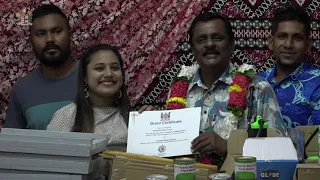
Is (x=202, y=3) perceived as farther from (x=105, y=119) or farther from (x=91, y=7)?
(x=105, y=119)

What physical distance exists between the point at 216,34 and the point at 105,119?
0.78m

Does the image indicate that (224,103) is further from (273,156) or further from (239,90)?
(273,156)

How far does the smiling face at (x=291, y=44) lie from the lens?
3.24m

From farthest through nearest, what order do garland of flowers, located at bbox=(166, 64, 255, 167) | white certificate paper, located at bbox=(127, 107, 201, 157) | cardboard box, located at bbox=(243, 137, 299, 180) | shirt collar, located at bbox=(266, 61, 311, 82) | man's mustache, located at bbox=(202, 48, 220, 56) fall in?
shirt collar, located at bbox=(266, 61, 311, 82), man's mustache, located at bbox=(202, 48, 220, 56), garland of flowers, located at bbox=(166, 64, 255, 167), white certificate paper, located at bbox=(127, 107, 201, 157), cardboard box, located at bbox=(243, 137, 299, 180)

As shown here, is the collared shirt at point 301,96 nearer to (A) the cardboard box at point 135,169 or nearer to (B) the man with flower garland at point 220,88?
(B) the man with flower garland at point 220,88

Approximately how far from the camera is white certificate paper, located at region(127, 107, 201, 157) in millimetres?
2574

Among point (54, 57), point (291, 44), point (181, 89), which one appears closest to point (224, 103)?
point (181, 89)

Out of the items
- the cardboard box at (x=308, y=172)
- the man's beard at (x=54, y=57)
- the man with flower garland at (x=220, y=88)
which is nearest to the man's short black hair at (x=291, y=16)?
the man with flower garland at (x=220, y=88)

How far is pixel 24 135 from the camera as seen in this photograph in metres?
2.28

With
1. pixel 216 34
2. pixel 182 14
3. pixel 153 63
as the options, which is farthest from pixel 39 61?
pixel 216 34

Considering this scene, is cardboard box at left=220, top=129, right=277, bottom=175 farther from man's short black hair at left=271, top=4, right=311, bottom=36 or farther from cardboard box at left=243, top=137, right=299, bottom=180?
man's short black hair at left=271, top=4, right=311, bottom=36

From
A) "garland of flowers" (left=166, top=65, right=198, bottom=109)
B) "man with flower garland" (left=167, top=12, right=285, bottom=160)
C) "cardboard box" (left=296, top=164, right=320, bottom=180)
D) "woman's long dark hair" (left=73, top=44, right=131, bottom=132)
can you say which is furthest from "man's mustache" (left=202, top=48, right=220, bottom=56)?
"cardboard box" (left=296, top=164, right=320, bottom=180)

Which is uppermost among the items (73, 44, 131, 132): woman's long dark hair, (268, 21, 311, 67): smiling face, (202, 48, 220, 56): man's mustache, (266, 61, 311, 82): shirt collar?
(268, 21, 311, 67): smiling face

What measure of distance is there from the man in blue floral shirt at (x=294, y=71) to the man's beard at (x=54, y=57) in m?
1.33
